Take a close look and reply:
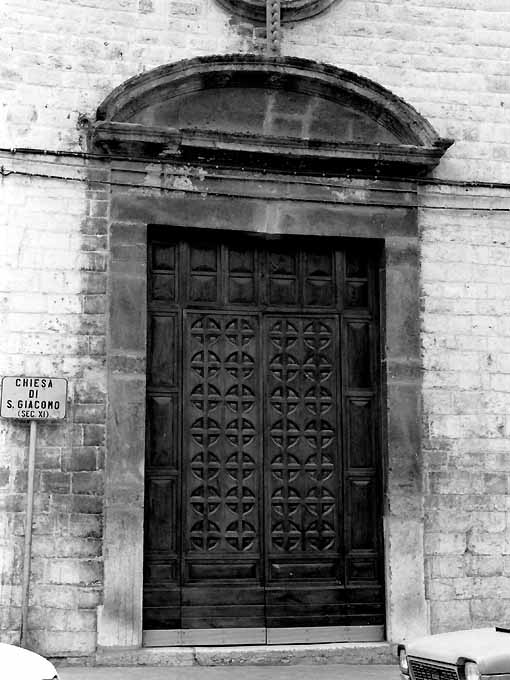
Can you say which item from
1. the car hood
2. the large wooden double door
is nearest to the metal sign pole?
the large wooden double door

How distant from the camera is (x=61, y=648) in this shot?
8.21 meters

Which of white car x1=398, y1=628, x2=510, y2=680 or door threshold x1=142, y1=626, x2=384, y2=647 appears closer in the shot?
white car x1=398, y1=628, x2=510, y2=680

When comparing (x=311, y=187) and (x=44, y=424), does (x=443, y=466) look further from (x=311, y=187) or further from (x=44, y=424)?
(x=44, y=424)

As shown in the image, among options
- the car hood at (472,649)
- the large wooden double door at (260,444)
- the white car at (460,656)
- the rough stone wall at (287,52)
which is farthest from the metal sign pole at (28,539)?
the car hood at (472,649)

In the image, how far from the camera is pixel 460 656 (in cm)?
551

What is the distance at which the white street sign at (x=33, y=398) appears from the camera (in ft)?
27.1

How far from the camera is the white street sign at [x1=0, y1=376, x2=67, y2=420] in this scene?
827cm

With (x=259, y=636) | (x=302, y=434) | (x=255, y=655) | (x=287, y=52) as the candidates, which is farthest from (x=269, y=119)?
(x=255, y=655)

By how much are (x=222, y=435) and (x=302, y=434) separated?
2.36 feet

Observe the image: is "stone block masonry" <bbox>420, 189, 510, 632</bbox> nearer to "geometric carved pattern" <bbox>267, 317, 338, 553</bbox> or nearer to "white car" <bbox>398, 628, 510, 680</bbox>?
"geometric carved pattern" <bbox>267, 317, 338, 553</bbox>

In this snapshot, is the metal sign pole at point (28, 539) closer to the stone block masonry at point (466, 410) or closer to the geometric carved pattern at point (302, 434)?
the geometric carved pattern at point (302, 434)

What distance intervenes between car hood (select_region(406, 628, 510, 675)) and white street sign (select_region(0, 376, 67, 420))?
11.9 feet

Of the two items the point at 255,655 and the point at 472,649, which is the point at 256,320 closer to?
the point at 255,655

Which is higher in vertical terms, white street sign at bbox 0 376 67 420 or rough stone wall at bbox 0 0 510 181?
rough stone wall at bbox 0 0 510 181
